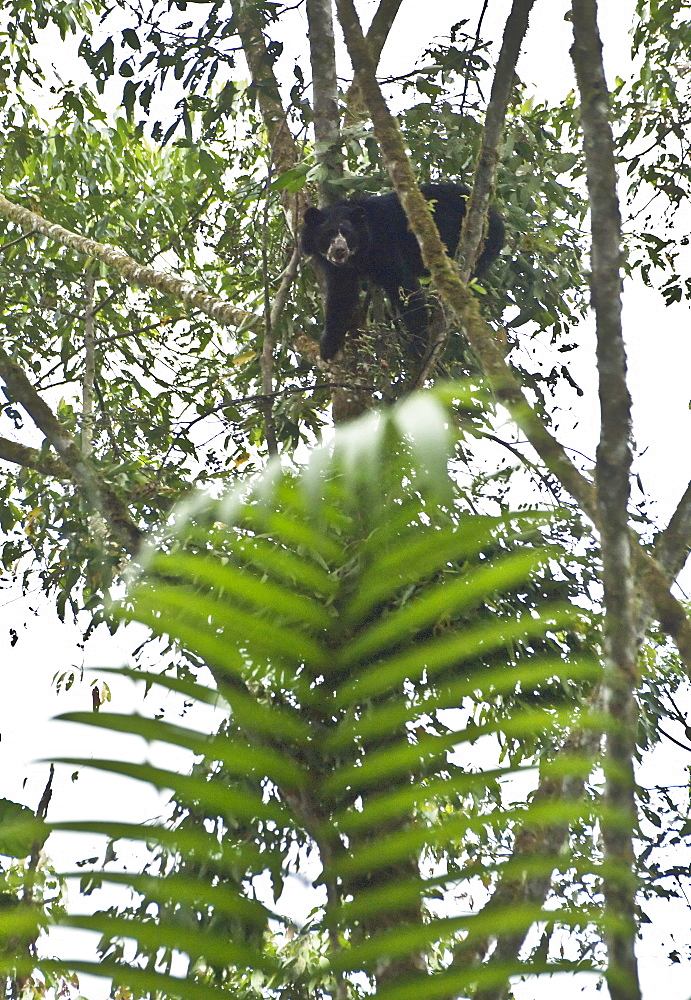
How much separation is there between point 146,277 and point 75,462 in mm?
1440

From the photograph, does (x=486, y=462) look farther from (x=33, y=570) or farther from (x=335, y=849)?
(x=335, y=849)

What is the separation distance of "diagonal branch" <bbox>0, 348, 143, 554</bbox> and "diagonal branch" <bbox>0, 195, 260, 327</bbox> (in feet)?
2.79

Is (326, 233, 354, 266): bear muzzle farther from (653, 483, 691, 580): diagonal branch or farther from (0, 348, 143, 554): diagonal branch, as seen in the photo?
(653, 483, 691, 580): diagonal branch

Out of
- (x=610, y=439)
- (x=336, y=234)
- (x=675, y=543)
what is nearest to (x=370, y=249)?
(x=336, y=234)

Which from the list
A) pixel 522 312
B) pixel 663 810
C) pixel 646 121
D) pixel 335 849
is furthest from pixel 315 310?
pixel 335 849

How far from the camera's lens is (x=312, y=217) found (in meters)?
3.57

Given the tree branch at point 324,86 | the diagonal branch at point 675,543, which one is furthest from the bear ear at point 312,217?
the diagonal branch at point 675,543

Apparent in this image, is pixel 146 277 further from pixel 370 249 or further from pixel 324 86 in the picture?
Result: pixel 324 86

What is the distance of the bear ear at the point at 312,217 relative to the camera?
3.54 meters

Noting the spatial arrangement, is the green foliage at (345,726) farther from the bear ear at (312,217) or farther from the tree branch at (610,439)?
the bear ear at (312,217)

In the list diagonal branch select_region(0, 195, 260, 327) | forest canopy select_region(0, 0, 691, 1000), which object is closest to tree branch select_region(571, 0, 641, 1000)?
forest canopy select_region(0, 0, 691, 1000)

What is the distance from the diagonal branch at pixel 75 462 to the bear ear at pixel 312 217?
1325mm

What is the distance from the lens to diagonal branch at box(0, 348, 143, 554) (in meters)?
2.40

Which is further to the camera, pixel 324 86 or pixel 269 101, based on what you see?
pixel 269 101
